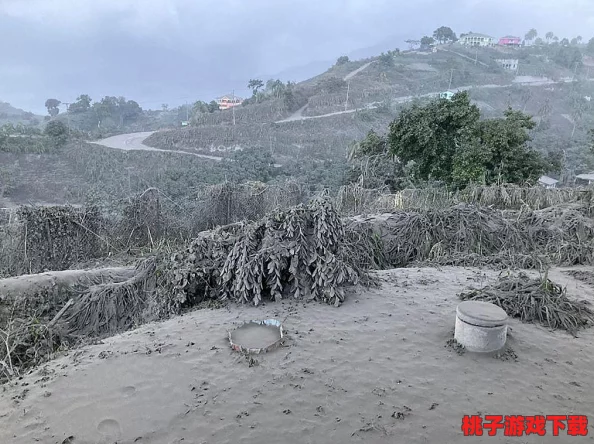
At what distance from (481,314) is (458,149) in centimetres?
1019

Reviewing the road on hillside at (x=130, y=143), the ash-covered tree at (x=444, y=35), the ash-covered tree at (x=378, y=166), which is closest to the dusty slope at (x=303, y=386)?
the ash-covered tree at (x=378, y=166)

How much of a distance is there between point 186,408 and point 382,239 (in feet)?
19.9

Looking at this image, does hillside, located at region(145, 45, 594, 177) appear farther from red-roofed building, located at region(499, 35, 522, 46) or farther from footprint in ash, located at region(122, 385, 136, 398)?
footprint in ash, located at region(122, 385, 136, 398)

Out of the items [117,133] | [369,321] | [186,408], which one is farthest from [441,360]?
[117,133]

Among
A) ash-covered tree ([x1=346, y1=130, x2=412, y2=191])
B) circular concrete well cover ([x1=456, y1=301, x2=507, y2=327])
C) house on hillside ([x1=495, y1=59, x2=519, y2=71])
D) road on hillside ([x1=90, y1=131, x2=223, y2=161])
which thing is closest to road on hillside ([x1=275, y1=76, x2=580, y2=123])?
house on hillside ([x1=495, y1=59, x2=519, y2=71])

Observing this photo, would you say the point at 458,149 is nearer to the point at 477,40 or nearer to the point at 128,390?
the point at 128,390

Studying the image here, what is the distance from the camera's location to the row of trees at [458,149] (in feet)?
44.3

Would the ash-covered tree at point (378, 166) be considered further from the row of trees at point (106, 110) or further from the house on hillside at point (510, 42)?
the house on hillside at point (510, 42)

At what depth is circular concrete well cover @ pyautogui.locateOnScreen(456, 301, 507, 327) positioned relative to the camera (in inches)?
201

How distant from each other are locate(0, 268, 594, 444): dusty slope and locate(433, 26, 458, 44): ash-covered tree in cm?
9022

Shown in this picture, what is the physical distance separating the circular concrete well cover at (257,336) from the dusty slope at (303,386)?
0.43 ft

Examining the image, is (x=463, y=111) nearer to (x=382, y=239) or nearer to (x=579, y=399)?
(x=382, y=239)

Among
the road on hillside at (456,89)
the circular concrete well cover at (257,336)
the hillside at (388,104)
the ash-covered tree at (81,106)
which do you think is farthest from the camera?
the ash-covered tree at (81,106)

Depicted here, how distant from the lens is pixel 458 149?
14352 mm
